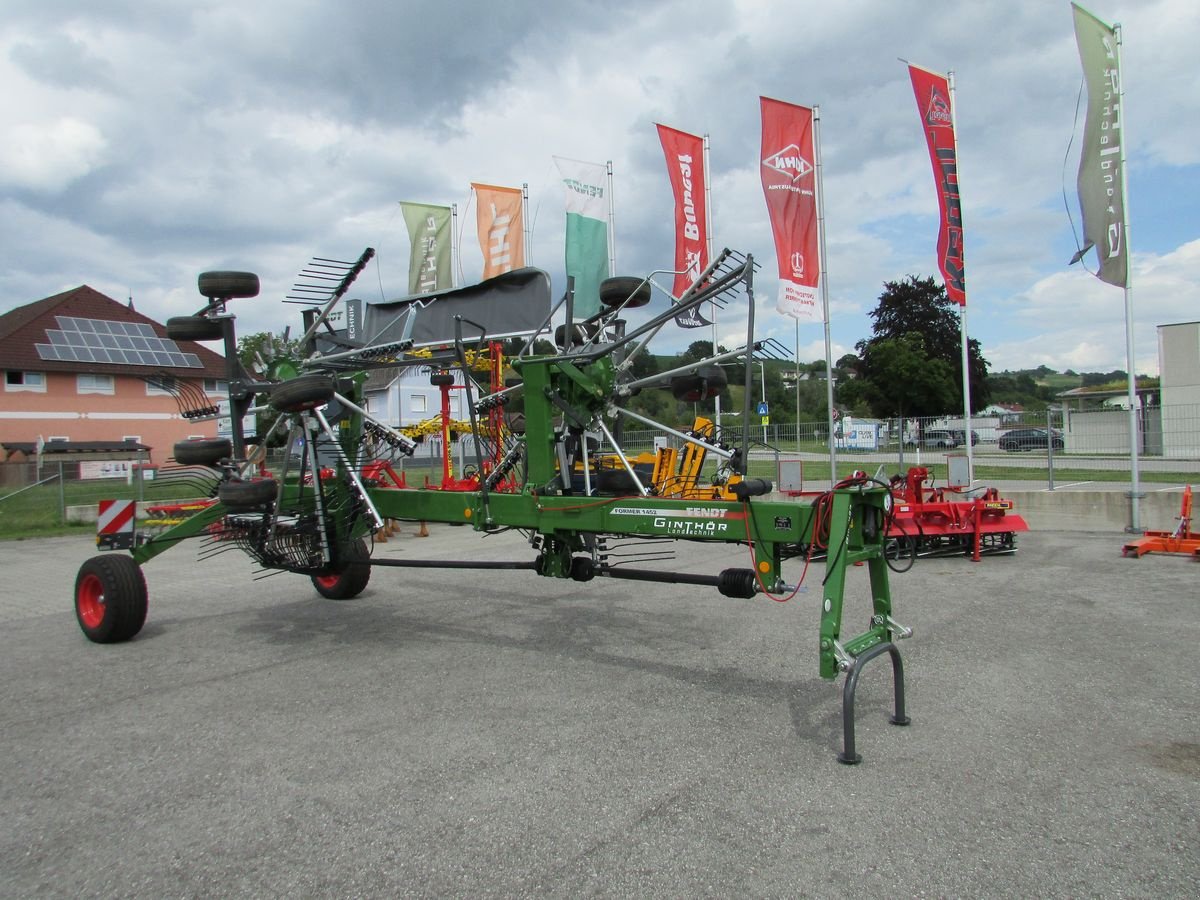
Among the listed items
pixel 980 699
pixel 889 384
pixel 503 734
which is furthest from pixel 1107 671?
pixel 889 384

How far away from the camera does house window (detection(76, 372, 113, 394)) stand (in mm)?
38750

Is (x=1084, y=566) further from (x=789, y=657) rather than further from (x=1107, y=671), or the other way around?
(x=789, y=657)

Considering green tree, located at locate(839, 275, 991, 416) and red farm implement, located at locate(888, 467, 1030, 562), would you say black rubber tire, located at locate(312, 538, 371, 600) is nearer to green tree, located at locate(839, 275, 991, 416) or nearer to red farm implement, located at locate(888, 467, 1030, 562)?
red farm implement, located at locate(888, 467, 1030, 562)

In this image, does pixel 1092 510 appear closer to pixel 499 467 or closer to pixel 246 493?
pixel 499 467

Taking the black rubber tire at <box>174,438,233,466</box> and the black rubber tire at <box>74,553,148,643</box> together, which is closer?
the black rubber tire at <box>174,438,233,466</box>

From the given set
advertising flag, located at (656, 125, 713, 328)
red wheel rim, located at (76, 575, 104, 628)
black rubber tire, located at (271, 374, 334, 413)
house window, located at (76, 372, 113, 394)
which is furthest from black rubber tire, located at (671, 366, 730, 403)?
house window, located at (76, 372, 113, 394)

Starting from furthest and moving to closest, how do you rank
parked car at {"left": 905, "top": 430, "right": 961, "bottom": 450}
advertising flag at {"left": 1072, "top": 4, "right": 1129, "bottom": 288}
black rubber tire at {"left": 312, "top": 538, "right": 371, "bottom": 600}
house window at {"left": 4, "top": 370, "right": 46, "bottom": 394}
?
house window at {"left": 4, "top": 370, "right": 46, "bottom": 394} < parked car at {"left": 905, "top": 430, "right": 961, "bottom": 450} < advertising flag at {"left": 1072, "top": 4, "right": 1129, "bottom": 288} < black rubber tire at {"left": 312, "top": 538, "right": 371, "bottom": 600}

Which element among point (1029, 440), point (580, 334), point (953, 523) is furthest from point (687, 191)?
point (580, 334)

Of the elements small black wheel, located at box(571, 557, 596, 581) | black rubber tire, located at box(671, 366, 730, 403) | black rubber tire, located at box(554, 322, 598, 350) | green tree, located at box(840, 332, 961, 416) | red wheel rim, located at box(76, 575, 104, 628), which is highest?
green tree, located at box(840, 332, 961, 416)

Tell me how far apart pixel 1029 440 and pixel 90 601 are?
52.9 feet

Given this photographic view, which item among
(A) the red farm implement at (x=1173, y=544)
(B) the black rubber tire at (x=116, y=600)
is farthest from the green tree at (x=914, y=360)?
(B) the black rubber tire at (x=116, y=600)

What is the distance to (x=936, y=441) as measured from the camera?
1814 cm

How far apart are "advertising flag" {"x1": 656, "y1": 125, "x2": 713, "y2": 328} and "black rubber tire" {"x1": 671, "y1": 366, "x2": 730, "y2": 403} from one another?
37.6 feet

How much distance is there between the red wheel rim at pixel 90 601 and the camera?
6.77 m
